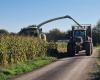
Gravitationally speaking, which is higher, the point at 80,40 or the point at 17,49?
the point at 80,40

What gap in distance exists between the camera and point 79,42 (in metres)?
39.0

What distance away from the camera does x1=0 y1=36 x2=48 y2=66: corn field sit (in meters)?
24.0

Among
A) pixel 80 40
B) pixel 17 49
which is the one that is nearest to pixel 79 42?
pixel 80 40

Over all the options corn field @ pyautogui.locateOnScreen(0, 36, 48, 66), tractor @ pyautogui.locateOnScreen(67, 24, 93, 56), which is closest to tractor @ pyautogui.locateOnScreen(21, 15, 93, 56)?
tractor @ pyautogui.locateOnScreen(67, 24, 93, 56)

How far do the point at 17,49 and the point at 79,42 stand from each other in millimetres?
13282

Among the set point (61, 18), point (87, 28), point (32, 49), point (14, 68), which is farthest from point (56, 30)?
point (14, 68)

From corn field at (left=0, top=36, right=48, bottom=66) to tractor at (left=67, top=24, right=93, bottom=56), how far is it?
4.94 m

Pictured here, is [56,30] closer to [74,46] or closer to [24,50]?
[74,46]

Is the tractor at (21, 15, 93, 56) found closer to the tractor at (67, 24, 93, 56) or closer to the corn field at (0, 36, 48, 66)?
the tractor at (67, 24, 93, 56)

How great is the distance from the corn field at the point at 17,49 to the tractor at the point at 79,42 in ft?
16.2

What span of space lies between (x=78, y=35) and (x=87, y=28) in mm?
2776

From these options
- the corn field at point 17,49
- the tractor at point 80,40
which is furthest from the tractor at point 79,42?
the corn field at point 17,49

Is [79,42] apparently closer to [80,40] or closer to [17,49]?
[80,40]

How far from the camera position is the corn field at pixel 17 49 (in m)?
24.0
